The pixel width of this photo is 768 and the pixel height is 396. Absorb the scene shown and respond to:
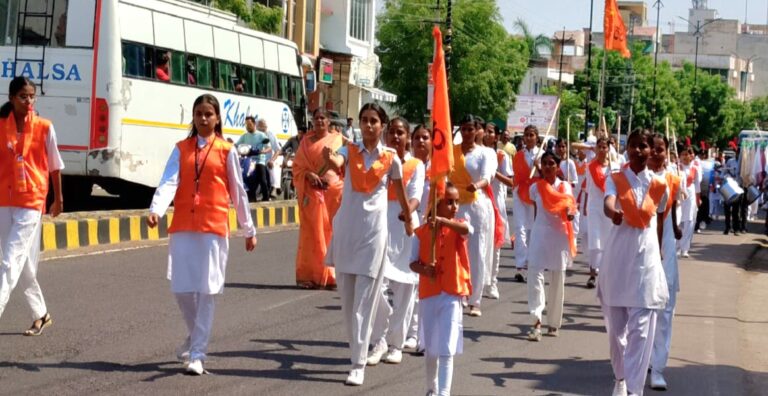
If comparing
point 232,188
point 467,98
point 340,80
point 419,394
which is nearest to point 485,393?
point 419,394

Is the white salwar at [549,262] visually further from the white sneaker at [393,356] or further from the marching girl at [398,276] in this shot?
the white sneaker at [393,356]

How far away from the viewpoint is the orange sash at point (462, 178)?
12102mm

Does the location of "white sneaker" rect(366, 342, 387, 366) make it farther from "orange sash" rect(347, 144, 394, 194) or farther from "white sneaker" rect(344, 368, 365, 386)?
"orange sash" rect(347, 144, 394, 194)

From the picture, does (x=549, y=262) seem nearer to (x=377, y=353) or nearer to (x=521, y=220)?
(x=377, y=353)

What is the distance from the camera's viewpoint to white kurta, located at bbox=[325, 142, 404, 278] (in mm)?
9078

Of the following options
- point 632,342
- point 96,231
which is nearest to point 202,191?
point 632,342

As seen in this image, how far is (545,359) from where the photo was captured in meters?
10.8

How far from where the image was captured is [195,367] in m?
8.88

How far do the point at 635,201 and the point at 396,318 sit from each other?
2.26m

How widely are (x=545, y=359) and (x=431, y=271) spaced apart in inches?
117

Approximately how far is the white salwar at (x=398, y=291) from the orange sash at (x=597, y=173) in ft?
19.0

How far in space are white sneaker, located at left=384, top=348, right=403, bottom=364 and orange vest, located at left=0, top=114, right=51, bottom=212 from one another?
9.07 ft

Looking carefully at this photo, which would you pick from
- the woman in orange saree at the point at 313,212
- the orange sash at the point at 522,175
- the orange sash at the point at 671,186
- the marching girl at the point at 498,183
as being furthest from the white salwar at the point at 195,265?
the orange sash at the point at 522,175

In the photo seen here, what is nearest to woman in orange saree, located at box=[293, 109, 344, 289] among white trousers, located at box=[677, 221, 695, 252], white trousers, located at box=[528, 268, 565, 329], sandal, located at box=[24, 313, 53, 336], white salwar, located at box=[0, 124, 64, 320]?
white trousers, located at box=[528, 268, 565, 329]
